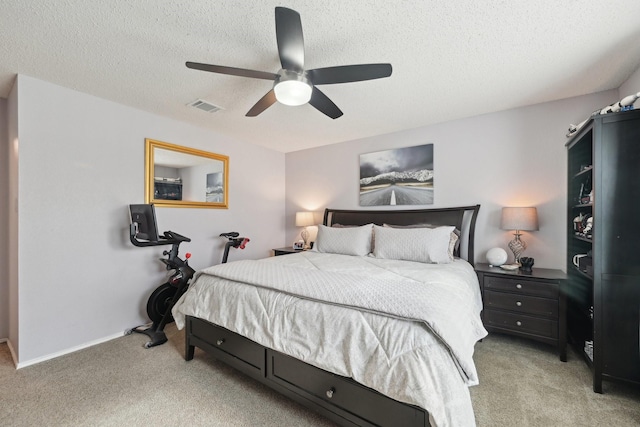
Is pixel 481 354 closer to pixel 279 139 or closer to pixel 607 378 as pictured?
pixel 607 378

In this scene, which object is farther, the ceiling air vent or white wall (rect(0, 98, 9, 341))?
the ceiling air vent

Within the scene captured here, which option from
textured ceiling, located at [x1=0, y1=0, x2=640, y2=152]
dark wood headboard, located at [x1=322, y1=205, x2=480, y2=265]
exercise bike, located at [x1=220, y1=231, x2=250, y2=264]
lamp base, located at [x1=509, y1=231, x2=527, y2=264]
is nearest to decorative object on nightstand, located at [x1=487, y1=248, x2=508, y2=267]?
lamp base, located at [x1=509, y1=231, x2=527, y2=264]

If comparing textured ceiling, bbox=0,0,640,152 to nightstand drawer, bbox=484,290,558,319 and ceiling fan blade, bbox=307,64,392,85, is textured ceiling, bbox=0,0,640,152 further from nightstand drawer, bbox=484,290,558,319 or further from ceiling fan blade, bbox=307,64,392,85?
nightstand drawer, bbox=484,290,558,319

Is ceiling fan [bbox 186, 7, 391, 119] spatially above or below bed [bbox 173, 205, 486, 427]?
above

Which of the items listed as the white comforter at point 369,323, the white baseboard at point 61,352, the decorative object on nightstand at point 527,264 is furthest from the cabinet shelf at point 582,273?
the white baseboard at point 61,352

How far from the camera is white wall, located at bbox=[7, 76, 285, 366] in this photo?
7.64 ft

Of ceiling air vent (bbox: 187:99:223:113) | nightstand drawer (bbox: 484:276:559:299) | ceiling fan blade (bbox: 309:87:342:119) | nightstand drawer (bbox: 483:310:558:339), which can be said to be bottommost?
nightstand drawer (bbox: 483:310:558:339)

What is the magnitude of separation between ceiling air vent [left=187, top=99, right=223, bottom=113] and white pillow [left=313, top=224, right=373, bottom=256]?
194 cm

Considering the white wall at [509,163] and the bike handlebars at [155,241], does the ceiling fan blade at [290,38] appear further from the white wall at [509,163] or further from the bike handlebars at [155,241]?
the white wall at [509,163]

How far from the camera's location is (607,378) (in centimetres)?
189

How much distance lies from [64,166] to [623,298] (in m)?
4.59

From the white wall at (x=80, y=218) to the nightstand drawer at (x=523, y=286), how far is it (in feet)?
11.3

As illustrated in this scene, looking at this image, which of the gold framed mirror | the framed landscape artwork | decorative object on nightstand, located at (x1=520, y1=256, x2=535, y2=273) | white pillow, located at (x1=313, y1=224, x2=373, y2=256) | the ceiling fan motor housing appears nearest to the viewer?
the ceiling fan motor housing

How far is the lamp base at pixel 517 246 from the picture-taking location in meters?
2.87
